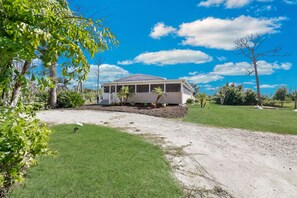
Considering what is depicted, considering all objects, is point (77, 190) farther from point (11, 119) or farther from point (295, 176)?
point (295, 176)

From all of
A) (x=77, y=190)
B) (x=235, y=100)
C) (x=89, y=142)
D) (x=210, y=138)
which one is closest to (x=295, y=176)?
(x=210, y=138)

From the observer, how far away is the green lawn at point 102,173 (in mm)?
3184

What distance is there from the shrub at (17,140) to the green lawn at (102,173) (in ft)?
5.25

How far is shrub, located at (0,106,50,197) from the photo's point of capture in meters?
1.45

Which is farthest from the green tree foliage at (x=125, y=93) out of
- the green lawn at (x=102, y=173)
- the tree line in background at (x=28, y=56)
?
the tree line in background at (x=28, y=56)

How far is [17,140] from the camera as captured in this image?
1522mm

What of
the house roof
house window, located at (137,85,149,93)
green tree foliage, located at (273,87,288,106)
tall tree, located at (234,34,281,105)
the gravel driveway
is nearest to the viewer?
the gravel driveway

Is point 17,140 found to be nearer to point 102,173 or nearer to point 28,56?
point 28,56

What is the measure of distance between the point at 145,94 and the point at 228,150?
589 inches

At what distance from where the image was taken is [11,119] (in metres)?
1.47

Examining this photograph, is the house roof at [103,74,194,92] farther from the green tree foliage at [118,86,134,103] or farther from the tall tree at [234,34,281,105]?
the tall tree at [234,34,281,105]

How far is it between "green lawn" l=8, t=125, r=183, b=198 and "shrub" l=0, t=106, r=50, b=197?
1.60m

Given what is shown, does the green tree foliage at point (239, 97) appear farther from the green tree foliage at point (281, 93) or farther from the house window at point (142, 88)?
the house window at point (142, 88)

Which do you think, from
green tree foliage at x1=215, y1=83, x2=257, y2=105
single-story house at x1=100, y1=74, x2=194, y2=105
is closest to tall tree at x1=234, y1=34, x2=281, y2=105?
green tree foliage at x1=215, y1=83, x2=257, y2=105
